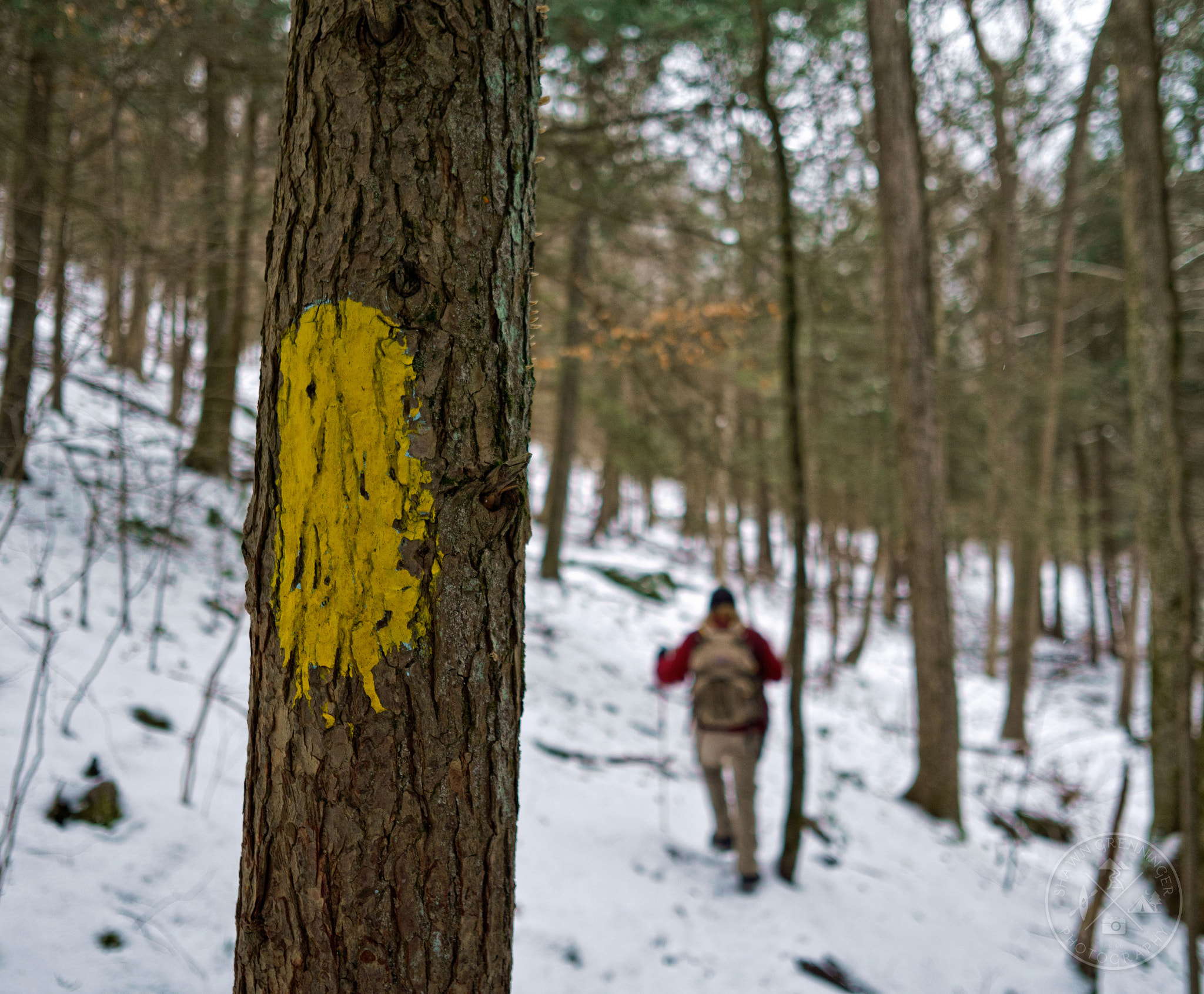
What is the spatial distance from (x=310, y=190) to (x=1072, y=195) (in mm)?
11783

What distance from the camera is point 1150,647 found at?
19.9 feet

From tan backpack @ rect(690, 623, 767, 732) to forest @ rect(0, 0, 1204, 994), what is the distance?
27 millimetres

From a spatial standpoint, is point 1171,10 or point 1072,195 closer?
point 1171,10

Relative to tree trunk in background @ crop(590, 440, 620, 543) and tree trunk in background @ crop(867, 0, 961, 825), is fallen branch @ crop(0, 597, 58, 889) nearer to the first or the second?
tree trunk in background @ crop(867, 0, 961, 825)

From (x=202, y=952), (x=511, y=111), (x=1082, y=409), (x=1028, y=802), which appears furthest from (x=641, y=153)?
(x=1082, y=409)

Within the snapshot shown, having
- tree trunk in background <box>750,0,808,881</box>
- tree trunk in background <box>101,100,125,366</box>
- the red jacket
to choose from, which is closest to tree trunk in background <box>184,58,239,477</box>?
tree trunk in background <box>101,100,125,366</box>

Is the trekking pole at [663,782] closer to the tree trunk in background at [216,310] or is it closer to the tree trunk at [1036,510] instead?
the tree trunk in background at [216,310]

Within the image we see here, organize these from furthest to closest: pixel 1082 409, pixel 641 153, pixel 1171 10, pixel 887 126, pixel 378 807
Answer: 1. pixel 1082 409
2. pixel 641 153
3. pixel 887 126
4. pixel 1171 10
5. pixel 378 807

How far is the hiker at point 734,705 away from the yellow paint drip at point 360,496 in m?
3.41

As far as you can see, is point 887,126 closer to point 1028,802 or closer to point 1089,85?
point 1089,85

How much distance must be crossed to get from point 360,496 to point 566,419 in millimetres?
9512

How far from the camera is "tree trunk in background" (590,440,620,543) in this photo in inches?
660

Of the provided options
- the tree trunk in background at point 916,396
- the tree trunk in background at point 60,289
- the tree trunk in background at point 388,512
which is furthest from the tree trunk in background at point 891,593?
the tree trunk in background at point 388,512

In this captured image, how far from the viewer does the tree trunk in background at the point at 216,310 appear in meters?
4.94
